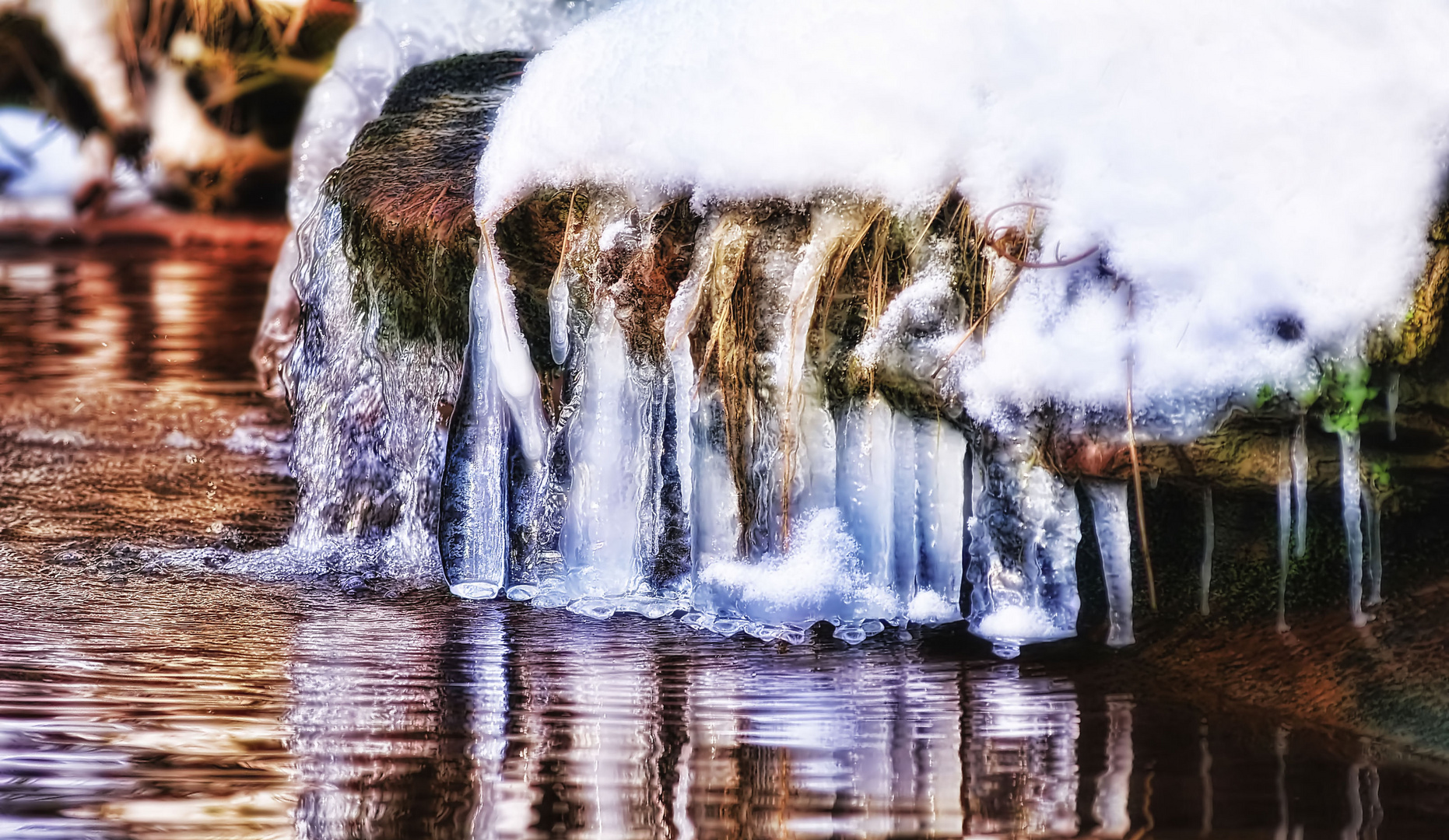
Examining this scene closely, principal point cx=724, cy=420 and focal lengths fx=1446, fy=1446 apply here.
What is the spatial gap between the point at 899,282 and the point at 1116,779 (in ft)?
3.91

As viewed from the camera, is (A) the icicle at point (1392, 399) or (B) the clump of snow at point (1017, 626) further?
(B) the clump of snow at point (1017, 626)

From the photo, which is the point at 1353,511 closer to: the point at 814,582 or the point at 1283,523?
the point at 1283,523

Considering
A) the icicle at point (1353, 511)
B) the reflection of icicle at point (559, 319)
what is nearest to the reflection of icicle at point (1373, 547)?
the icicle at point (1353, 511)

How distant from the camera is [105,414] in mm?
5875

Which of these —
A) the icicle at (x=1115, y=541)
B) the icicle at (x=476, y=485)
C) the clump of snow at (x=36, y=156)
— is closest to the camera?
the icicle at (x=1115, y=541)

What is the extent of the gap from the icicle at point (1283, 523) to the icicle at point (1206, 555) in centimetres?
13

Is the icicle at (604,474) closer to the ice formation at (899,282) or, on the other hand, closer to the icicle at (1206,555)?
the ice formation at (899,282)

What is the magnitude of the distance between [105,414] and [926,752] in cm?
458

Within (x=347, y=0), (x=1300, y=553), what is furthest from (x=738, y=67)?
(x=347, y=0)

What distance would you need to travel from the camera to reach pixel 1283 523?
2799 millimetres

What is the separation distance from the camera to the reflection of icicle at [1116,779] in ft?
6.67

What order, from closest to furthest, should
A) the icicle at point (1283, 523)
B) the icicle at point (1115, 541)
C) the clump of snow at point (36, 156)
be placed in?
the icicle at point (1283, 523) → the icicle at point (1115, 541) → the clump of snow at point (36, 156)

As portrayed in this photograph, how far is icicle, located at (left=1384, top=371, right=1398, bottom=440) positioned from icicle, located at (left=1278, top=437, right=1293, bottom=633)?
0.18 metres

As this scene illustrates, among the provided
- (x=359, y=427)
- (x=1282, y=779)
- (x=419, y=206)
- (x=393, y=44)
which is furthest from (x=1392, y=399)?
(x=393, y=44)
